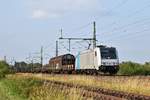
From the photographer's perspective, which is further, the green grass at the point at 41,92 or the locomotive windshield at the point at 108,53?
the locomotive windshield at the point at 108,53

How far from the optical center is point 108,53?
52.1 metres

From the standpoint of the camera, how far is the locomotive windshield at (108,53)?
51.6 m

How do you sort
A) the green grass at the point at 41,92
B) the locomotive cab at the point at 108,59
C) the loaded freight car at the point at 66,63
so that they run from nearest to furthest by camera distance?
the green grass at the point at 41,92 < the locomotive cab at the point at 108,59 < the loaded freight car at the point at 66,63

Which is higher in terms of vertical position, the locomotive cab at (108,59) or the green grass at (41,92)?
the locomotive cab at (108,59)

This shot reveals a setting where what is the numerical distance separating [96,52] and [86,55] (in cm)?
526

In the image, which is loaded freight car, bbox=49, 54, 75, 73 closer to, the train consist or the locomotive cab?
the train consist

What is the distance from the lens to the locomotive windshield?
169 ft

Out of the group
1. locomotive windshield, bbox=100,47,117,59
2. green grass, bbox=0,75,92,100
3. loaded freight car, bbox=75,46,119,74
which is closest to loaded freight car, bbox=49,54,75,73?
loaded freight car, bbox=75,46,119,74

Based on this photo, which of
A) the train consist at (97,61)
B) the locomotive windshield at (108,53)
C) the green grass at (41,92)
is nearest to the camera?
the green grass at (41,92)

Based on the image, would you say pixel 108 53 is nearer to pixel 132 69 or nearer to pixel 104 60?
pixel 104 60

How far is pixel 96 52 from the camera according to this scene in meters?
52.6

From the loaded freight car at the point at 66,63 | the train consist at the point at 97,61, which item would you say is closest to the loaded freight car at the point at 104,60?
the train consist at the point at 97,61

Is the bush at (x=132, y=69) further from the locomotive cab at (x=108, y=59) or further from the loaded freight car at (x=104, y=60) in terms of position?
the locomotive cab at (x=108, y=59)

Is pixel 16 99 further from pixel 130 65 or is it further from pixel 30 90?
pixel 130 65
